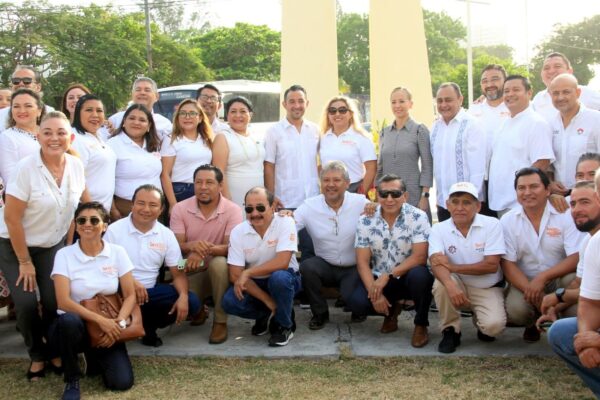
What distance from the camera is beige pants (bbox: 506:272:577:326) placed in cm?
466

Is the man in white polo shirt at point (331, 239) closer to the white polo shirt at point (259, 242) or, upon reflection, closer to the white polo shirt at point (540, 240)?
the white polo shirt at point (259, 242)

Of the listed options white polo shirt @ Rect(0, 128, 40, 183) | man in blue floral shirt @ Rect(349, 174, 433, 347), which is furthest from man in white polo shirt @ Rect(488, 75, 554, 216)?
white polo shirt @ Rect(0, 128, 40, 183)

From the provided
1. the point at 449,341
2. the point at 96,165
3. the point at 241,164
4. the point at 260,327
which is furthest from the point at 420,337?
the point at 96,165

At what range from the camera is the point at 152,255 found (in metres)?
4.86

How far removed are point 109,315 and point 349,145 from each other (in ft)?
8.95

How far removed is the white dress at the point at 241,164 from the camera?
594cm

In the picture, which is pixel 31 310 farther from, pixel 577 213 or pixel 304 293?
pixel 577 213

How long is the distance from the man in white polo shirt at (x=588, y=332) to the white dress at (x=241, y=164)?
10.5 feet

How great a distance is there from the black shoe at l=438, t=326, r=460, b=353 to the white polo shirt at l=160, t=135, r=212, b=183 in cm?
255

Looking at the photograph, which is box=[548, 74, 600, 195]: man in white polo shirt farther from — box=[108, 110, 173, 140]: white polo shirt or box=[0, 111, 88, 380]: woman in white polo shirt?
box=[0, 111, 88, 380]: woman in white polo shirt

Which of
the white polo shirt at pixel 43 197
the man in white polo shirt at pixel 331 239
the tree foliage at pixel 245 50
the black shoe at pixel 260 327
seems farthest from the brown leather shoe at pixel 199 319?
the tree foliage at pixel 245 50

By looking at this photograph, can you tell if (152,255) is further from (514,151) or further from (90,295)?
(514,151)

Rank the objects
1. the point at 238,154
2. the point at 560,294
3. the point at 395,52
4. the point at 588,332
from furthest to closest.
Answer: the point at 395,52 → the point at 238,154 → the point at 560,294 → the point at 588,332

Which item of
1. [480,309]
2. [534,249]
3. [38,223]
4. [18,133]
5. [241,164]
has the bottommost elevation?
[480,309]
